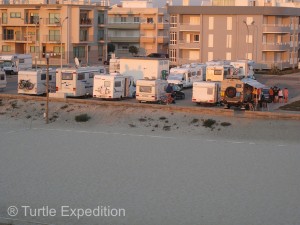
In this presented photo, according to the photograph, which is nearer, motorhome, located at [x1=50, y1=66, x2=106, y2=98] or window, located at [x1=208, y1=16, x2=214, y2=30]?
motorhome, located at [x1=50, y1=66, x2=106, y2=98]

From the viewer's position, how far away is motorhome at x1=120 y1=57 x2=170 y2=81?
46.6m

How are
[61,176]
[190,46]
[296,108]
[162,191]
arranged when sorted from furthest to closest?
[190,46] < [296,108] < [61,176] < [162,191]

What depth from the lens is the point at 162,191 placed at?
19156 mm

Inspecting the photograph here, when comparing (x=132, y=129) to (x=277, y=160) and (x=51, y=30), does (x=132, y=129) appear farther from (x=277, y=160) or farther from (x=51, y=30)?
(x=51, y=30)

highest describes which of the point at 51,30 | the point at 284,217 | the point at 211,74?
the point at 51,30

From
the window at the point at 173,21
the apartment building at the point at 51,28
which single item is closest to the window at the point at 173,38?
the window at the point at 173,21

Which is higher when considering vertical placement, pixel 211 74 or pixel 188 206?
pixel 211 74

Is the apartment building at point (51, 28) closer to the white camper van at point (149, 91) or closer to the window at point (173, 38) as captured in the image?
the window at point (173, 38)

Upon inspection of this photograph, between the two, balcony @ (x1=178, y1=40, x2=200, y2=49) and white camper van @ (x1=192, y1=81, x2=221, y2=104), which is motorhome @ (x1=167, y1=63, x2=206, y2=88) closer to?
white camper van @ (x1=192, y1=81, x2=221, y2=104)

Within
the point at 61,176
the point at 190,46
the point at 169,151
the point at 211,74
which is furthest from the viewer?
the point at 190,46

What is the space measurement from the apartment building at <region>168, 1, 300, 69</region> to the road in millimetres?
40803

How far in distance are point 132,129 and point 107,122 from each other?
253cm

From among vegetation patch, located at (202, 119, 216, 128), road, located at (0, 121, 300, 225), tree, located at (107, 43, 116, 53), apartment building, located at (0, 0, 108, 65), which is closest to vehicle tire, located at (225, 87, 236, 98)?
vegetation patch, located at (202, 119, 216, 128)

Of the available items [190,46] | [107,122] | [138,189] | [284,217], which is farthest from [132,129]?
[190,46]
